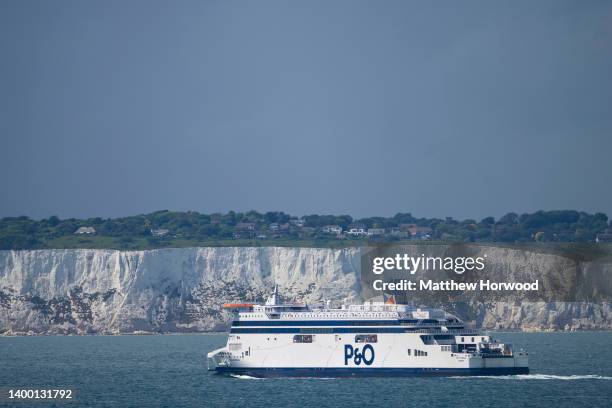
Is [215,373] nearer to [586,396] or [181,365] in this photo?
[181,365]

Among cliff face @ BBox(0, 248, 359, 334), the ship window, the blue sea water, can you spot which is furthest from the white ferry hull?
cliff face @ BBox(0, 248, 359, 334)

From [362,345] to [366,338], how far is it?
0.47 m

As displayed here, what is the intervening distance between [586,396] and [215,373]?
2296 cm

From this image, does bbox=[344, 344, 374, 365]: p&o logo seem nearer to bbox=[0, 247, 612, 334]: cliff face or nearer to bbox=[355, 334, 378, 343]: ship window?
bbox=[355, 334, 378, 343]: ship window

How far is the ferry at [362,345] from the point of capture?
228 ft

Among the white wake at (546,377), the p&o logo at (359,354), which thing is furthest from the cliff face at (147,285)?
the p&o logo at (359,354)

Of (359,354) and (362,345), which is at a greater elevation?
(362,345)

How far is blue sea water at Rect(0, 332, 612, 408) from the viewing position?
202ft

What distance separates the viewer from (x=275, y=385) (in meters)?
68.4

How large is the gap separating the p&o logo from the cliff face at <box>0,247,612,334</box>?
184 ft

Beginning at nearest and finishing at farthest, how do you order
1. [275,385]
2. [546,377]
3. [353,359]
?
[275,385] < [353,359] < [546,377]

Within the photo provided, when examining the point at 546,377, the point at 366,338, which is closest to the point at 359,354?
the point at 366,338

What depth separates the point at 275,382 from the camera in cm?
6988

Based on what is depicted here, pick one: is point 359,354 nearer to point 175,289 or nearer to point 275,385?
point 275,385
